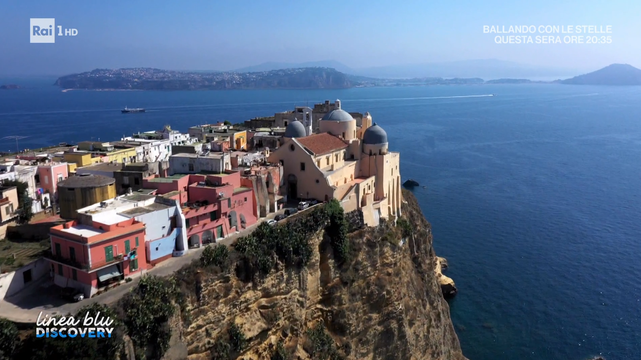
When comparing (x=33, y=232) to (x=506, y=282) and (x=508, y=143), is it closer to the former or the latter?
(x=506, y=282)

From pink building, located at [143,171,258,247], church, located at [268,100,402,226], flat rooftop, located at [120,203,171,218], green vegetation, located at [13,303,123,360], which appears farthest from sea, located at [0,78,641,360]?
green vegetation, located at [13,303,123,360]

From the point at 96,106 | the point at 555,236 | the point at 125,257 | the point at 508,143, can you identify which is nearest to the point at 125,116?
the point at 96,106

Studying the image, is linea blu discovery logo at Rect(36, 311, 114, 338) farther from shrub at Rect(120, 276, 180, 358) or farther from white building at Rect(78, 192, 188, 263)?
white building at Rect(78, 192, 188, 263)

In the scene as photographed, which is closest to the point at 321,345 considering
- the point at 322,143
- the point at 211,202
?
the point at 211,202

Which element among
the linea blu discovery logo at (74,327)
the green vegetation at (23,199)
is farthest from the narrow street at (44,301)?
the green vegetation at (23,199)

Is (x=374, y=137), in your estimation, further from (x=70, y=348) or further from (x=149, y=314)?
(x=70, y=348)

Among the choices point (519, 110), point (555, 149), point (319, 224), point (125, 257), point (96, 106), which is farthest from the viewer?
point (519, 110)

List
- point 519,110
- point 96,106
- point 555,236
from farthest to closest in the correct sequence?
1. point 519,110
2. point 96,106
3. point 555,236
